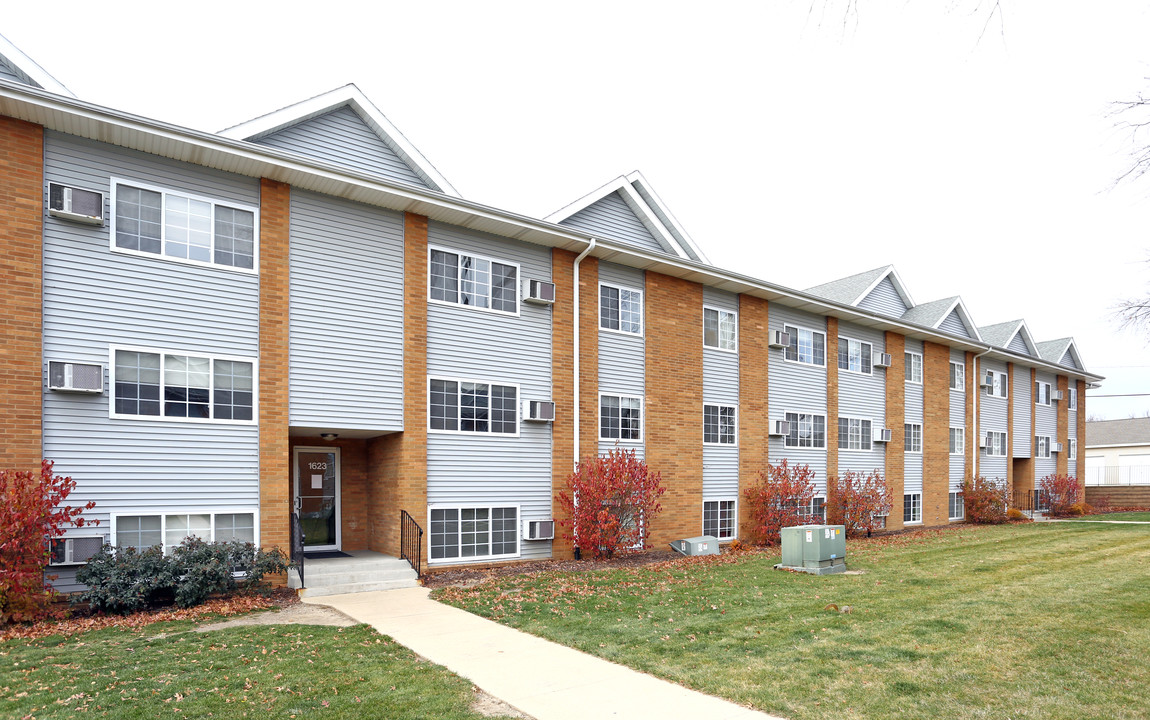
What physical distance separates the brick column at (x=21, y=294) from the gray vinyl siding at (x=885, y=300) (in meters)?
23.7

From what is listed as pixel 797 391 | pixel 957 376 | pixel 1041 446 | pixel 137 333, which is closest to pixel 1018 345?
pixel 1041 446

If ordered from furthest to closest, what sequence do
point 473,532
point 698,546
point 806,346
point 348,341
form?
point 806,346
point 698,546
point 473,532
point 348,341

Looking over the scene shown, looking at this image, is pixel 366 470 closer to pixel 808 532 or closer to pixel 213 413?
pixel 213 413

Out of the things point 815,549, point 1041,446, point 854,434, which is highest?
point 854,434

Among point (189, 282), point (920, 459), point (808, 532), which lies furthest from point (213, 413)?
point (920, 459)

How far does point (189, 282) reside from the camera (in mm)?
12055

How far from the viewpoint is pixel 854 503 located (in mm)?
22297

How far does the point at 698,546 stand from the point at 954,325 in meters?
18.7

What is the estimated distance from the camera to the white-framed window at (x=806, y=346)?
2250 cm

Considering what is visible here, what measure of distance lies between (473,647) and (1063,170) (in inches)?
295

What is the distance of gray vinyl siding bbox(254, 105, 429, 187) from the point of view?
537 inches

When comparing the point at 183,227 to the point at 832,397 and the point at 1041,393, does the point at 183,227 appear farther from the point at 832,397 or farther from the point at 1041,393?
the point at 1041,393

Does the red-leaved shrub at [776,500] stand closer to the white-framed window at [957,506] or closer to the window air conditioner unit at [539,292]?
the window air conditioner unit at [539,292]

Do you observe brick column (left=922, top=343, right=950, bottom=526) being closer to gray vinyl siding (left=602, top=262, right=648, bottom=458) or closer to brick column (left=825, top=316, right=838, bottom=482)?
brick column (left=825, top=316, right=838, bottom=482)
